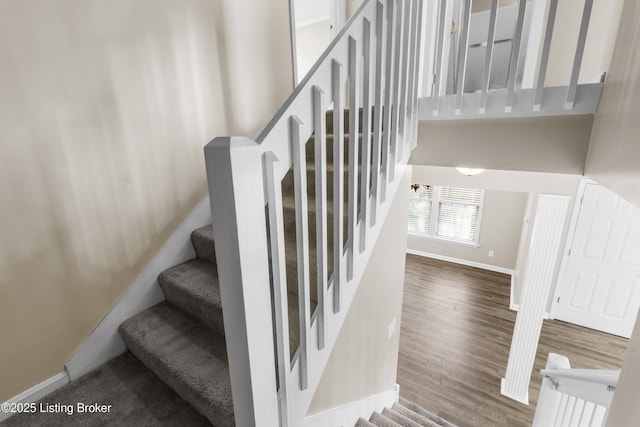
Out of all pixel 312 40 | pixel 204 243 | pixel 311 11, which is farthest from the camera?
pixel 312 40

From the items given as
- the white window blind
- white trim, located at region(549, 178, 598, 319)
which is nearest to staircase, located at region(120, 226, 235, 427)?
white trim, located at region(549, 178, 598, 319)

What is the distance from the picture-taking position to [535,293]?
3.21 metres

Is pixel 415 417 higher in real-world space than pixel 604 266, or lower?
lower

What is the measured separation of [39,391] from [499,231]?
22.5ft

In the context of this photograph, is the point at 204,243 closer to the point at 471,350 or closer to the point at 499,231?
the point at 471,350

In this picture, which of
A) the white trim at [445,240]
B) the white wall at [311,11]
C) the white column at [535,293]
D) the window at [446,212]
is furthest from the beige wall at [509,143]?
the white trim at [445,240]

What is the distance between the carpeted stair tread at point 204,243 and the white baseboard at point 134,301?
4cm

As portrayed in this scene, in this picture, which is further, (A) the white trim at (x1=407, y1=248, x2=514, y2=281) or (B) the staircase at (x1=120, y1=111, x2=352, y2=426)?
(A) the white trim at (x1=407, y1=248, x2=514, y2=281)

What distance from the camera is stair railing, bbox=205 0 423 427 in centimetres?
66

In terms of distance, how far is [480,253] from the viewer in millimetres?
6254

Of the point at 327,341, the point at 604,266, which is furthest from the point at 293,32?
the point at 604,266

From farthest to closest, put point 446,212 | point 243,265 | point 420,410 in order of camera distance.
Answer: point 446,212, point 420,410, point 243,265

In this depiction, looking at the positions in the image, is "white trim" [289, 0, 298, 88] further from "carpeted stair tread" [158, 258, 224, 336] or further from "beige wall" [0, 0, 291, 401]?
"carpeted stair tread" [158, 258, 224, 336]

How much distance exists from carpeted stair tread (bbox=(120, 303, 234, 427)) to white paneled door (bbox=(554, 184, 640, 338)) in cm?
471
